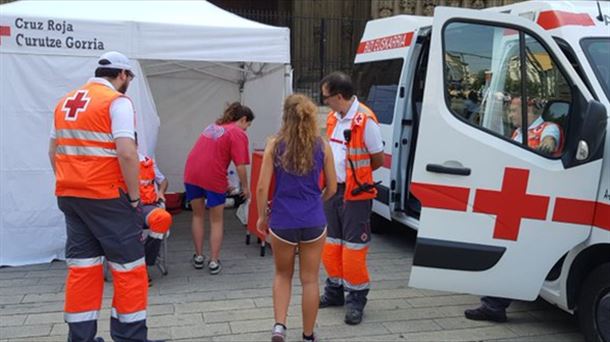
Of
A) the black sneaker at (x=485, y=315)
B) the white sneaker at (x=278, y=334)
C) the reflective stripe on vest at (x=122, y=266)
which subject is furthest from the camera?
the black sneaker at (x=485, y=315)

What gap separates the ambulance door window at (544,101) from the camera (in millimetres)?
3480

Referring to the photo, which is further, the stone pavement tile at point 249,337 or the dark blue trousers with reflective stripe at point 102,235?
the stone pavement tile at point 249,337

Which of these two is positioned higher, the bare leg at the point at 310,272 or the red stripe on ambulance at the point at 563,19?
the red stripe on ambulance at the point at 563,19

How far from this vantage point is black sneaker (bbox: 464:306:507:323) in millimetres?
4090

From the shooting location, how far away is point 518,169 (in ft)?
11.2

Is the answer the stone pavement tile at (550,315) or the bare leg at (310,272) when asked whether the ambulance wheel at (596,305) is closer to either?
the stone pavement tile at (550,315)

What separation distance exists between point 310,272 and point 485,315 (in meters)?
1.57

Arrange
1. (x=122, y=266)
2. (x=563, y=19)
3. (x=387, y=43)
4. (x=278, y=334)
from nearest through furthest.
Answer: (x=122, y=266) < (x=278, y=334) < (x=563, y=19) < (x=387, y=43)

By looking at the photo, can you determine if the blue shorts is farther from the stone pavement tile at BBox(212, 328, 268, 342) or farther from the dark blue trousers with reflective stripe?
the dark blue trousers with reflective stripe

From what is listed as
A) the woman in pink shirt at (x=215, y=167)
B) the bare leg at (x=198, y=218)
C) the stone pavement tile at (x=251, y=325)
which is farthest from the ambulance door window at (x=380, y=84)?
the stone pavement tile at (x=251, y=325)

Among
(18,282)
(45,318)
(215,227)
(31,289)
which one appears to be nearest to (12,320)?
(45,318)

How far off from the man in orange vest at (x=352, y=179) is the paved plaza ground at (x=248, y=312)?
0.36m

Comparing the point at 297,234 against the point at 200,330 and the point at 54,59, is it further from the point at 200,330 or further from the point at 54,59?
the point at 54,59

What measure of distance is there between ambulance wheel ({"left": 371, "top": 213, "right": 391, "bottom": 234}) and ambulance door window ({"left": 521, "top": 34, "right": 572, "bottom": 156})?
3.22m
